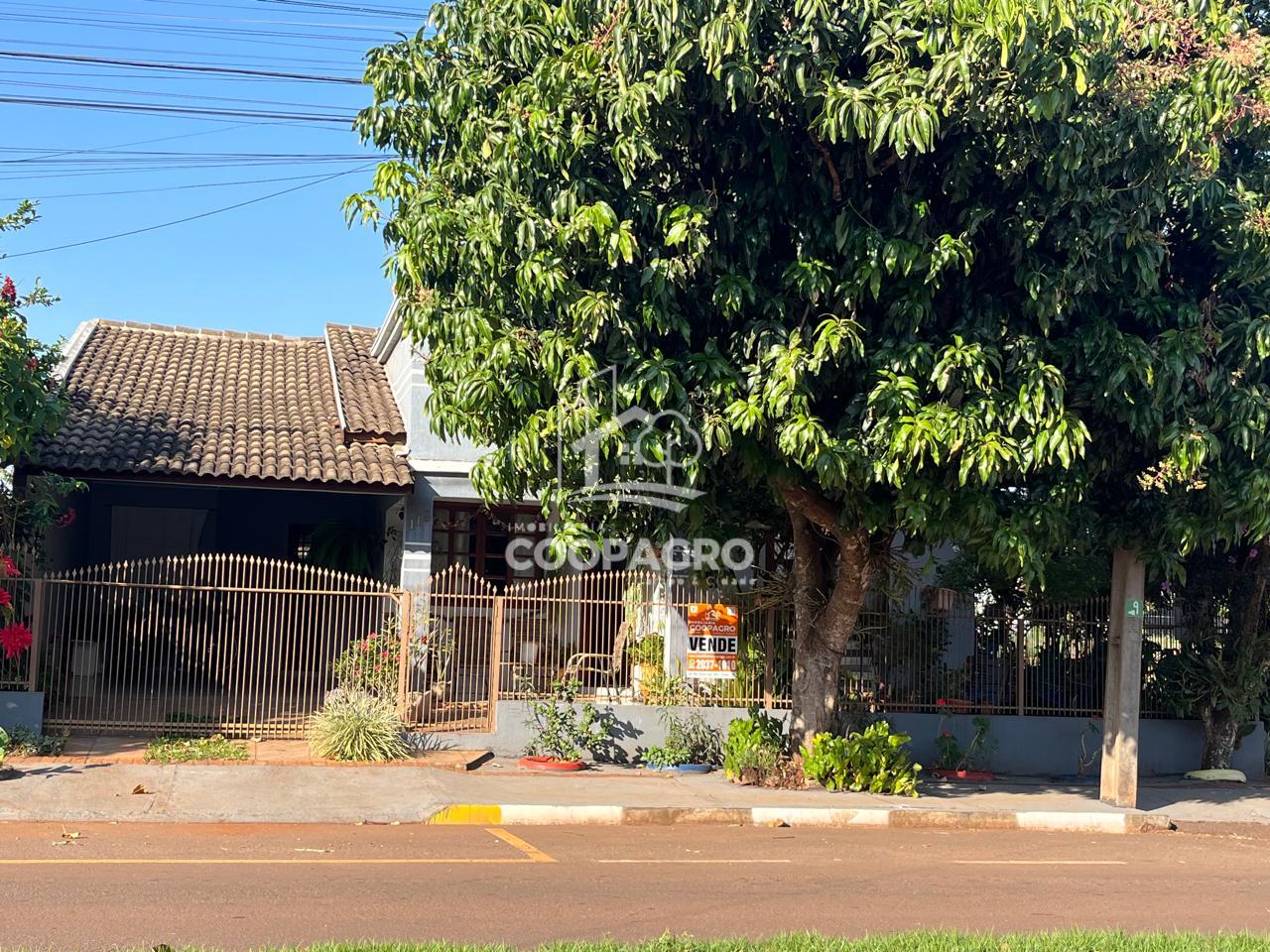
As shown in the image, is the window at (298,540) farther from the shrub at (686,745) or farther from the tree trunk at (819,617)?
the tree trunk at (819,617)

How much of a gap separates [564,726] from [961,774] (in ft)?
14.9

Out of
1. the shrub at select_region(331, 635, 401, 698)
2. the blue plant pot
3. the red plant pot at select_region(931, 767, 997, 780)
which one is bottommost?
the red plant pot at select_region(931, 767, 997, 780)

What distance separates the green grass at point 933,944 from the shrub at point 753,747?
5828 millimetres

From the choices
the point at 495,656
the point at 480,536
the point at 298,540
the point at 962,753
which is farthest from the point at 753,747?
the point at 298,540

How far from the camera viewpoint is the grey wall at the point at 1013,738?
536 inches

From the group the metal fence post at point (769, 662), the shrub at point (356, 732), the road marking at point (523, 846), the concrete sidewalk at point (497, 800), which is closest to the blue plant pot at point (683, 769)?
the concrete sidewalk at point (497, 800)

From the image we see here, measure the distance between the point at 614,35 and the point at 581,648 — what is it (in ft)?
23.1

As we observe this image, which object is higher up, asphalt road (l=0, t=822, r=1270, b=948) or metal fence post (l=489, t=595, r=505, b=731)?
metal fence post (l=489, t=595, r=505, b=731)

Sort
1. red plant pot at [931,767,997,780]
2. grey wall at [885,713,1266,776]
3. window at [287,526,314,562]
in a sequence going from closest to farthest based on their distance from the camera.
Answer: red plant pot at [931,767,997,780], grey wall at [885,713,1266,776], window at [287,526,314,562]

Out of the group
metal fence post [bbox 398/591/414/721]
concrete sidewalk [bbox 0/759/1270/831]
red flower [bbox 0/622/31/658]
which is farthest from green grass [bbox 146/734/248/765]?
metal fence post [bbox 398/591/414/721]

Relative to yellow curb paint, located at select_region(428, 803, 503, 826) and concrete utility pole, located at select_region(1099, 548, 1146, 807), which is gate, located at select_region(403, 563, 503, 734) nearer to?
yellow curb paint, located at select_region(428, 803, 503, 826)

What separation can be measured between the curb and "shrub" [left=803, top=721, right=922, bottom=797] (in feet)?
2.39

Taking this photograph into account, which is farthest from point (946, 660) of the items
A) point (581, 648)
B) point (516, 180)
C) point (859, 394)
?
point (516, 180)

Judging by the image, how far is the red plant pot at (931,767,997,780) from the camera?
14.0 m
